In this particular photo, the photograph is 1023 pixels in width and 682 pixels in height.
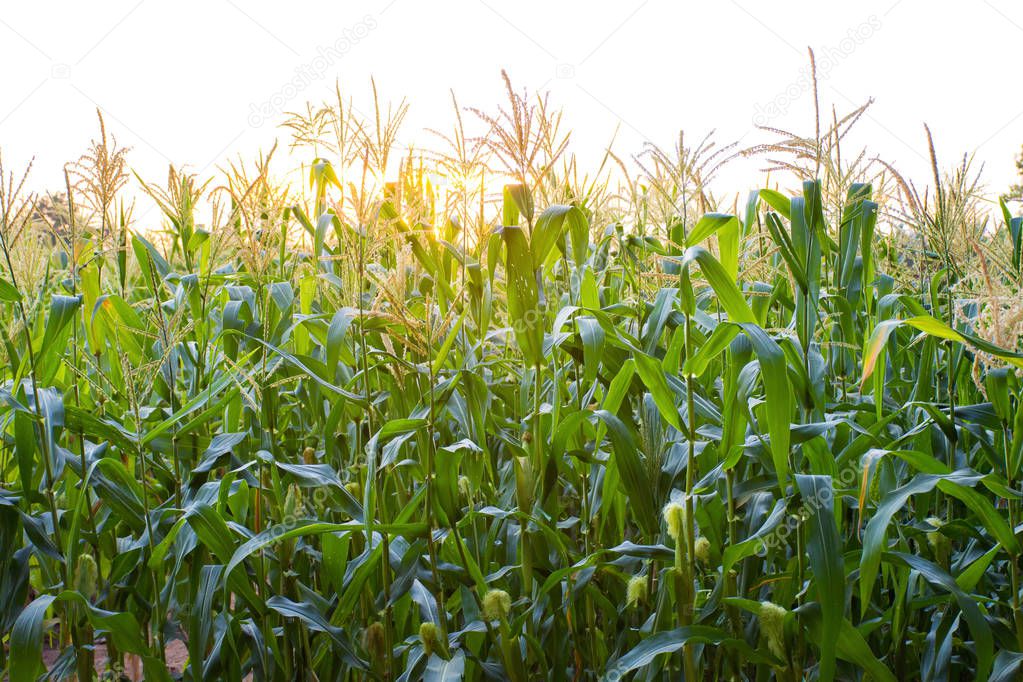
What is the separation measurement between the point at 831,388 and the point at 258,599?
5.44 ft

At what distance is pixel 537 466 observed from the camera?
6.70 feet

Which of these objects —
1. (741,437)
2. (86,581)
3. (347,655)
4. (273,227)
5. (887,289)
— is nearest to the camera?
(741,437)

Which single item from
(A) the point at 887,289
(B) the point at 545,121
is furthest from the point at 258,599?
(A) the point at 887,289

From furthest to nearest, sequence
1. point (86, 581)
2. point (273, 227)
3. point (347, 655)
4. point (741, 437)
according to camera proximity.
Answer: point (273, 227) → point (86, 581) → point (347, 655) → point (741, 437)

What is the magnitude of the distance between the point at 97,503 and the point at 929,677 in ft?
7.84

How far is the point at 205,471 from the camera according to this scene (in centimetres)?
222

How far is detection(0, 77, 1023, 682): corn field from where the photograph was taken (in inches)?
69.6

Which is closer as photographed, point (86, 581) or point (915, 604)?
point (915, 604)

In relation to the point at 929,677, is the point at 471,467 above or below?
above

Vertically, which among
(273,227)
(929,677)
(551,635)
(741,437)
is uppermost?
(273,227)

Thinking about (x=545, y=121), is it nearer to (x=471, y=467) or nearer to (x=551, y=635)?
(x=471, y=467)

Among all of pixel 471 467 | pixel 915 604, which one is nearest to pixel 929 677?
pixel 915 604

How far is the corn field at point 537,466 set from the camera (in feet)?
5.80

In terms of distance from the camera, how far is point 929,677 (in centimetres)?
197
